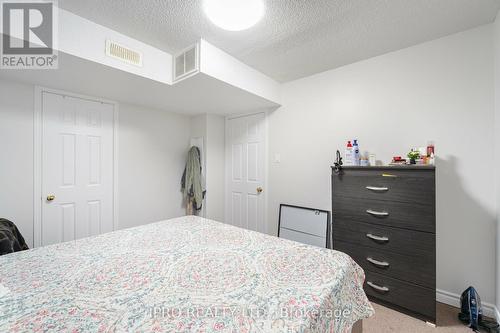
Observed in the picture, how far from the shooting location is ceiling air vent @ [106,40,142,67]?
180 centimetres

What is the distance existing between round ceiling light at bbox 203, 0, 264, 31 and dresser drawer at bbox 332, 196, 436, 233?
1664 millimetres

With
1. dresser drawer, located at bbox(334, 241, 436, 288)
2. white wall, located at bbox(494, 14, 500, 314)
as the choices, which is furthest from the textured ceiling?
dresser drawer, located at bbox(334, 241, 436, 288)

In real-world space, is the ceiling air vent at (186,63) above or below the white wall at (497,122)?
above

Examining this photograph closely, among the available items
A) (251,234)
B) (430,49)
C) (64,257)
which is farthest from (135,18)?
(430,49)

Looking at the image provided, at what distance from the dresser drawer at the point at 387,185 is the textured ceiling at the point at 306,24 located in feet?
3.91

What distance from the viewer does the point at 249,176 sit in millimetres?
3271

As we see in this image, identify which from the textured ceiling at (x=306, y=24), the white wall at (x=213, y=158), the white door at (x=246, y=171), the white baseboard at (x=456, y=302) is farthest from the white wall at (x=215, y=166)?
the white baseboard at (x=456, y=302)

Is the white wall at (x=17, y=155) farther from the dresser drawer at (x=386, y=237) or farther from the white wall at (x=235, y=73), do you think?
the dresser drawer at (x=386, y=237)

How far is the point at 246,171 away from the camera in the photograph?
3.31 meters

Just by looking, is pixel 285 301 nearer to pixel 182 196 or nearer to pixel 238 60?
pixel 238 60

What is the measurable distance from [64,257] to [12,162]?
6.02ft

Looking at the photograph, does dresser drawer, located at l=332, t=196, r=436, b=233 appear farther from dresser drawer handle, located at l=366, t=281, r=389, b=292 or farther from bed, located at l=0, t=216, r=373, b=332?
bed, located at l=0, t=216, r=373, b=332

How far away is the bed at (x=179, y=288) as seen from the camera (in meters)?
0.65

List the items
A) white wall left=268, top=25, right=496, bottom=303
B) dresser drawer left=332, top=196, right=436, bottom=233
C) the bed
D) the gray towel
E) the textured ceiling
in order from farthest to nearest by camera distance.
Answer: the gray towel < white wall left=268, top=25, right=496, bottom=303 < dresser drawer left=332, top=196, right=436, bottom=233 < the textured ceiling < the bed
